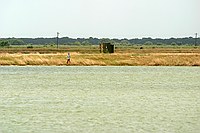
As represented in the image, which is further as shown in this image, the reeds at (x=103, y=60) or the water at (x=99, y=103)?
the reeds at (x=103, y=60)

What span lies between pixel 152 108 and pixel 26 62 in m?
35.0

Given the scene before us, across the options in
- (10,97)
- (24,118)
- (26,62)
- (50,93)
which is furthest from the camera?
(26,62)

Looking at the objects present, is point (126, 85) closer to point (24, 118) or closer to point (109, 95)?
point (109, 95)

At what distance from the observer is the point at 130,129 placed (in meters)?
21.4

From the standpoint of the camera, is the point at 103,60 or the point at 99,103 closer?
the point at 99,103

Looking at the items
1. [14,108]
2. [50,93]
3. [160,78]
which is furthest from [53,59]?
[14,108]

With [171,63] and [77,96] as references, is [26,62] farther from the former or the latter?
[77,96]

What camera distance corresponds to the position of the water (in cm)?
2214

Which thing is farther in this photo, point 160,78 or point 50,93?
point 160,78

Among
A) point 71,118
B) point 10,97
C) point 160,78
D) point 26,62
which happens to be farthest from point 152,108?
point 26,62

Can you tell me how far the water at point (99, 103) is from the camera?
72.6 feet

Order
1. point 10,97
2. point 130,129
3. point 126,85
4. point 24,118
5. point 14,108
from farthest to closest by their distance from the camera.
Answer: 1. point 126,85
2. point 10,97
3. point 14,108
4. point 24,118
5. point 130,129

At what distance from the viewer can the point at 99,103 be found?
2955 cm

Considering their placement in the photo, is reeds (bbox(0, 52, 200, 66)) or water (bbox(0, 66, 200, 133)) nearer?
water (bbox(0, 66, 200, 133))
